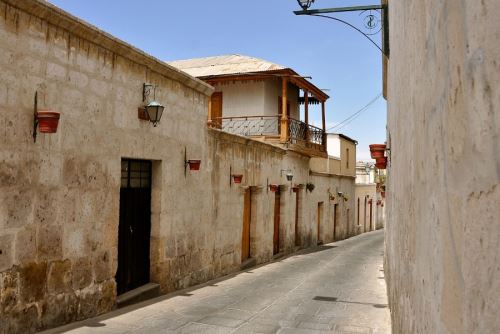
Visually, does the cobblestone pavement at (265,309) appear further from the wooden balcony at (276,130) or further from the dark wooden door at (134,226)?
the wooden balcony at (276,130)

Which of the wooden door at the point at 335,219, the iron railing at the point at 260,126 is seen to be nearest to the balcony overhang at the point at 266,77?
the iron railing at the point at 260,126

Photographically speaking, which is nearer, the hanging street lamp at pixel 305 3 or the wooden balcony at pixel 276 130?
the hanging street lamp at pixel 305 3

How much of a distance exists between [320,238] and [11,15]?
64.9ft

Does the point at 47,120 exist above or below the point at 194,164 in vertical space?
above

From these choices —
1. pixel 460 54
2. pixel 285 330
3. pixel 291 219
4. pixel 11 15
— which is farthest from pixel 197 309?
pixel 291 219

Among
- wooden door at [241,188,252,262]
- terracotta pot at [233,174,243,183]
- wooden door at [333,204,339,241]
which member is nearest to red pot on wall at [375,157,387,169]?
terracotta pot at [233,174,243,183]

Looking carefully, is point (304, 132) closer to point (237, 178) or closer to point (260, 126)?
point (260, 126)

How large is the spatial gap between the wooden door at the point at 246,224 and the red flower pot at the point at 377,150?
5.27 m

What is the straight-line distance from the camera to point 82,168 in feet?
19.8

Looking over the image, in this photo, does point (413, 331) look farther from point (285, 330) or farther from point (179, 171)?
point (179, 171)

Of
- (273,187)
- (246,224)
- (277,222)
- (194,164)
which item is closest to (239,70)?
(273,187)

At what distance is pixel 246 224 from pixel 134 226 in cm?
577

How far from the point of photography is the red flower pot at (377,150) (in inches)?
325

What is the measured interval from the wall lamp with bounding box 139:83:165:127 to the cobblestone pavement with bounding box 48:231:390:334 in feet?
9.69
